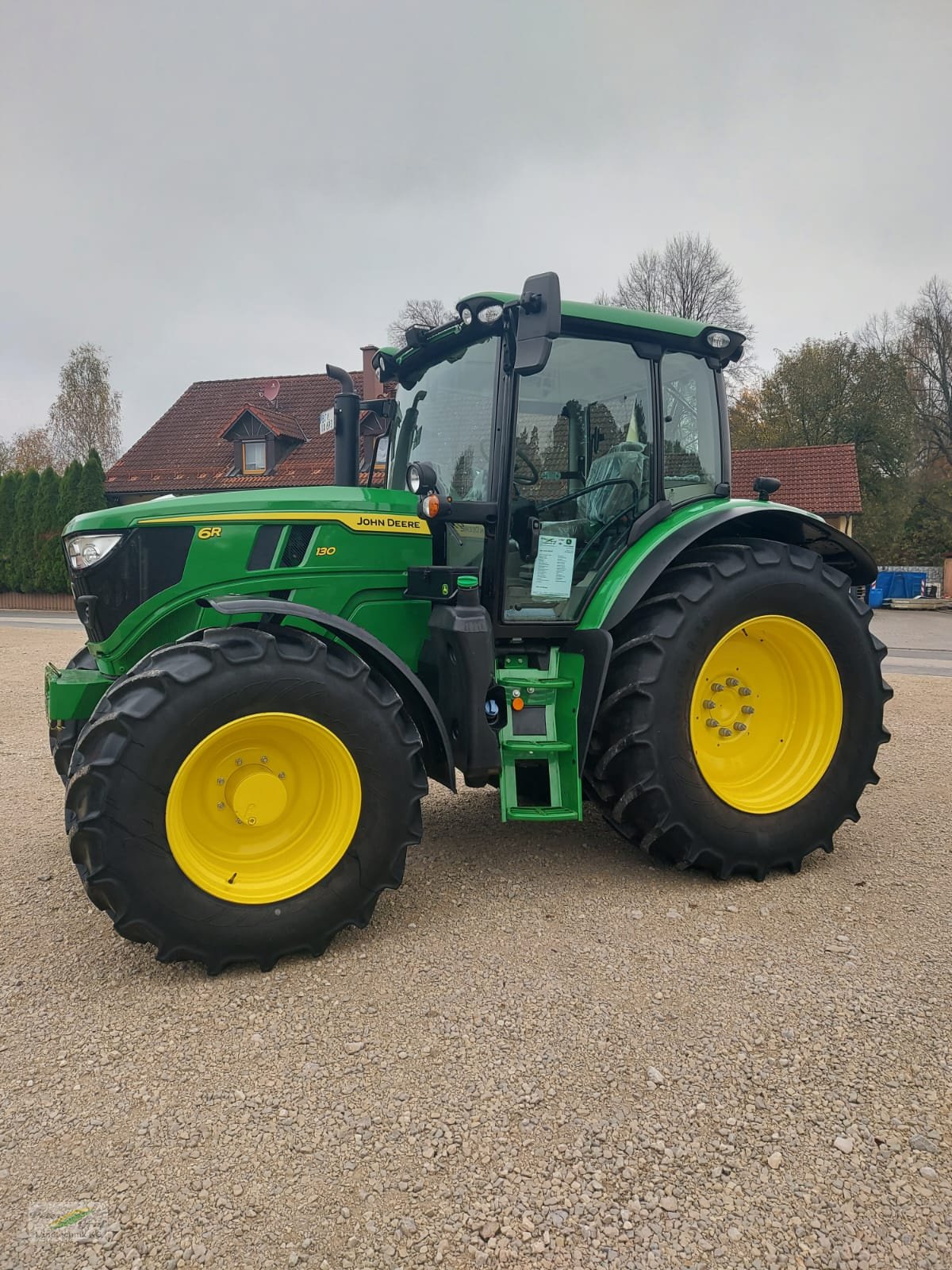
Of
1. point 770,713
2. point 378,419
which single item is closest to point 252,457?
point 378,419

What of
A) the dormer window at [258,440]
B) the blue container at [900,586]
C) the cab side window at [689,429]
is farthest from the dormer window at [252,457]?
the cab side window at [689,429]

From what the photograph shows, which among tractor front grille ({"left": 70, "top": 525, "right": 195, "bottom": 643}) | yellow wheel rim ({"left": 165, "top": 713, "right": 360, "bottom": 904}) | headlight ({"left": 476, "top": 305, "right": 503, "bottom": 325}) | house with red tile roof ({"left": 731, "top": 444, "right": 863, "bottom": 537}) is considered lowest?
yellow wheel rim ({"left": 165, "top": 713, "right": 360, "bottom": 904})

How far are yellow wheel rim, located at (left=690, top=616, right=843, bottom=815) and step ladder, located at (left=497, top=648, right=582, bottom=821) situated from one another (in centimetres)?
58

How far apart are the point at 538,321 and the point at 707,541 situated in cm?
136

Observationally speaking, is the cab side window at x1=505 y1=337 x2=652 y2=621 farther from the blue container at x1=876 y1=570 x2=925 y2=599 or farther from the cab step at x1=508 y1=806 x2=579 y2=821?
the blue container at x1=876 y1=570 x2=925 y2=599

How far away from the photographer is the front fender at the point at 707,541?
346 cm

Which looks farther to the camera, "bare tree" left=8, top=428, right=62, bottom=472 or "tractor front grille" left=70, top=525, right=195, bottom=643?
"bare tree" left=8, top=428, right=62, bottom=472

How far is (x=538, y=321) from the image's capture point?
3080 millimetres

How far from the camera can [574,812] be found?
333 centimetres

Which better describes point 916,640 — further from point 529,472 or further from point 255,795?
point 255,795

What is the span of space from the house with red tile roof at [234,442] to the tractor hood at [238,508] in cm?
1772

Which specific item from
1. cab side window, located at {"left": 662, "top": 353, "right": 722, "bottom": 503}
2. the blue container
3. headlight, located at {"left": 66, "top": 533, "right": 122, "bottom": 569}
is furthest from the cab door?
the blue container

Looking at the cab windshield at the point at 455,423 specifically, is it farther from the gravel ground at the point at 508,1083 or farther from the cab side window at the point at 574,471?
the gravel ground at the point at 508,1083

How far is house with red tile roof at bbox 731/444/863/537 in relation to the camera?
2419 cm
